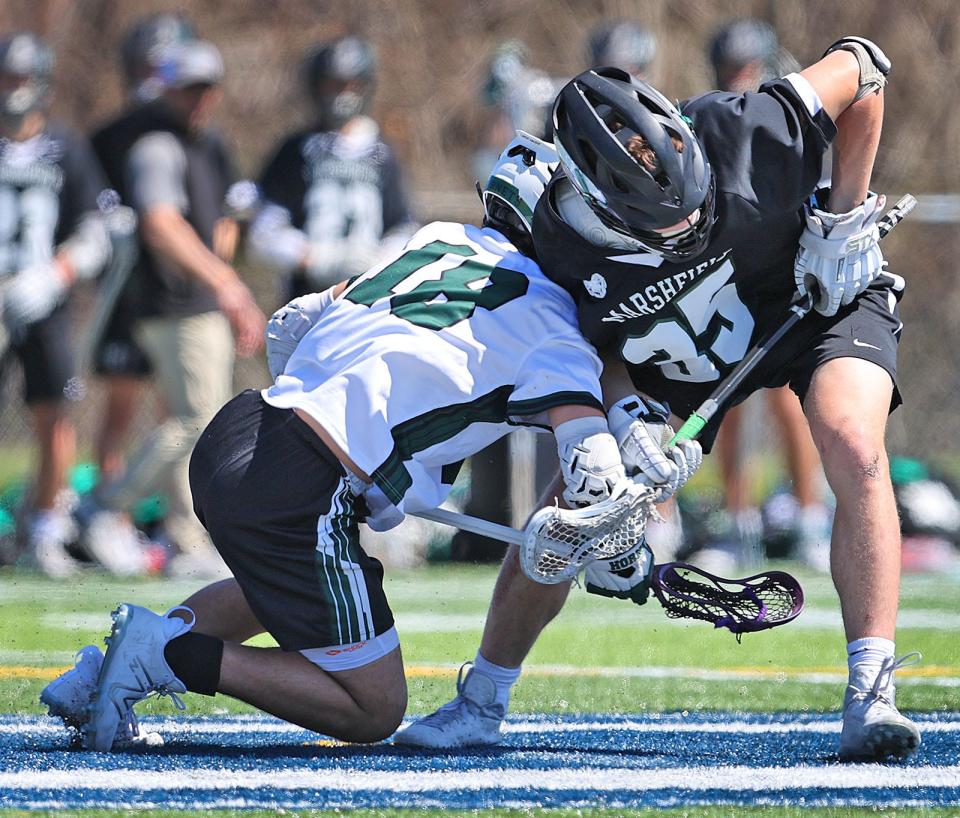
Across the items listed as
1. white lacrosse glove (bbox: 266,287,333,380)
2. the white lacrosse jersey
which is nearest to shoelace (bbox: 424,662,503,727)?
the white lacrosse jersey

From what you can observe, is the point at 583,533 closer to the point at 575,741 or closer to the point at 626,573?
the point at 626,573

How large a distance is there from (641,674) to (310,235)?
3.27 meters

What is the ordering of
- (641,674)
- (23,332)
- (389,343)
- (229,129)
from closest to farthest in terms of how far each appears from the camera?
(389,343) < (641,674) < (23,332) < (229,129)

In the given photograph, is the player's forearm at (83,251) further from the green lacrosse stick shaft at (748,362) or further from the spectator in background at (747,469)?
the green lacrosse stick shaft at (748,362)

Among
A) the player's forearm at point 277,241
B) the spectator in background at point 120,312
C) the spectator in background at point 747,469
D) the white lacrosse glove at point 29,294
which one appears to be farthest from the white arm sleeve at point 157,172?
the spectator in background at point 747,469

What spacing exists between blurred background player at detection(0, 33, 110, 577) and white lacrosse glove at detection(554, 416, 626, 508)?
179 inches

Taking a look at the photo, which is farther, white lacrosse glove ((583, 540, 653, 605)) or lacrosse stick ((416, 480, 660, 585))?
white lacrosse glove ((583, 540, 653, 605))

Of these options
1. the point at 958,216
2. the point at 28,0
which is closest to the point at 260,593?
the point at 958,216

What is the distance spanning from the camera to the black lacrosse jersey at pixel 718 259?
12.9 feet

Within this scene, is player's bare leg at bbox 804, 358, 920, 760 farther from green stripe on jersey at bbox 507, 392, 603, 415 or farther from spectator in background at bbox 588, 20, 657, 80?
spectator in background at bbox 588, 20, 657, 80

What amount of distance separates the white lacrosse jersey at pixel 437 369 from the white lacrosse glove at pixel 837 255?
582 millimetres

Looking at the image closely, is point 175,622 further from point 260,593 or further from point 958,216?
point 958,216

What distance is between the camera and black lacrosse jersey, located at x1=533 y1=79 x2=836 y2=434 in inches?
154

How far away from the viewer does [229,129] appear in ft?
57.1
